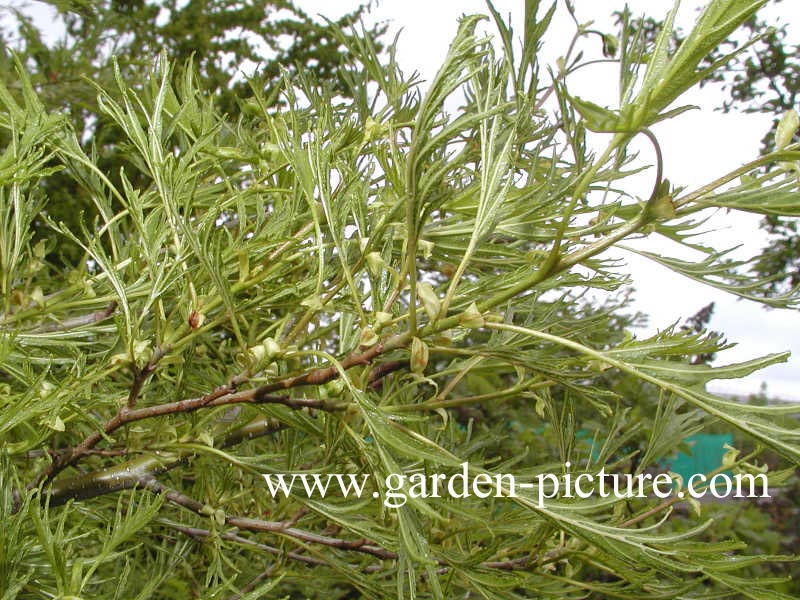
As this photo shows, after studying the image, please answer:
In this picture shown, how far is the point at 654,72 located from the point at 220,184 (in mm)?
509

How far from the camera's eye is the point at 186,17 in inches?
96.0

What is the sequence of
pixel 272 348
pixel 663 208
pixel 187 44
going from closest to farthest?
pixel 663 208, pixel 272 348, pixel 187 44

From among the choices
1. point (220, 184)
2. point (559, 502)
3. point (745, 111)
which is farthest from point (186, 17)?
point (559, 502)

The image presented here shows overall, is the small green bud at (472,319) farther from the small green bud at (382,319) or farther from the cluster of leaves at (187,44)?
the cluster of leaves at (187,44)

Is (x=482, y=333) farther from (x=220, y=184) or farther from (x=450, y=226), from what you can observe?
(x=450, y=226)

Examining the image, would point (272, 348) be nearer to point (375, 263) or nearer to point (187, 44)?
point (375, 263)

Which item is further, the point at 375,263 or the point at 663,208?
the point at 375,263

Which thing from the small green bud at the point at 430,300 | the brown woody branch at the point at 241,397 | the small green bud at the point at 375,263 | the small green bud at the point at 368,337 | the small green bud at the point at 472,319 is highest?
the small green bud at the point at 375,263

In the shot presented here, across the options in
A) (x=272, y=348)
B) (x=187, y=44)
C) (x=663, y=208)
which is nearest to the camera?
(x=663, y=208)

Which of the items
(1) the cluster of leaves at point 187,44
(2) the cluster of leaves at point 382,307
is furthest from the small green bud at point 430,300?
(1) the cluster of leaves at point 187,44

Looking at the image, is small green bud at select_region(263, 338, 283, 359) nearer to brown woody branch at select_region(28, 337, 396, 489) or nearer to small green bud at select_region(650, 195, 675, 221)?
brown woody branch at select_region(28, 337, 396, 489)

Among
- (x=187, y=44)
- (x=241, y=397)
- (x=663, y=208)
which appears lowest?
(x=241, y=397)

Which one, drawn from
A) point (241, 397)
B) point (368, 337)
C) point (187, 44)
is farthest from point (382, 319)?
point (187, 44)

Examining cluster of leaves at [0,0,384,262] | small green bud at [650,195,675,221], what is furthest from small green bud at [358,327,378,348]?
cluster of leaves at [0,0,384,262]
